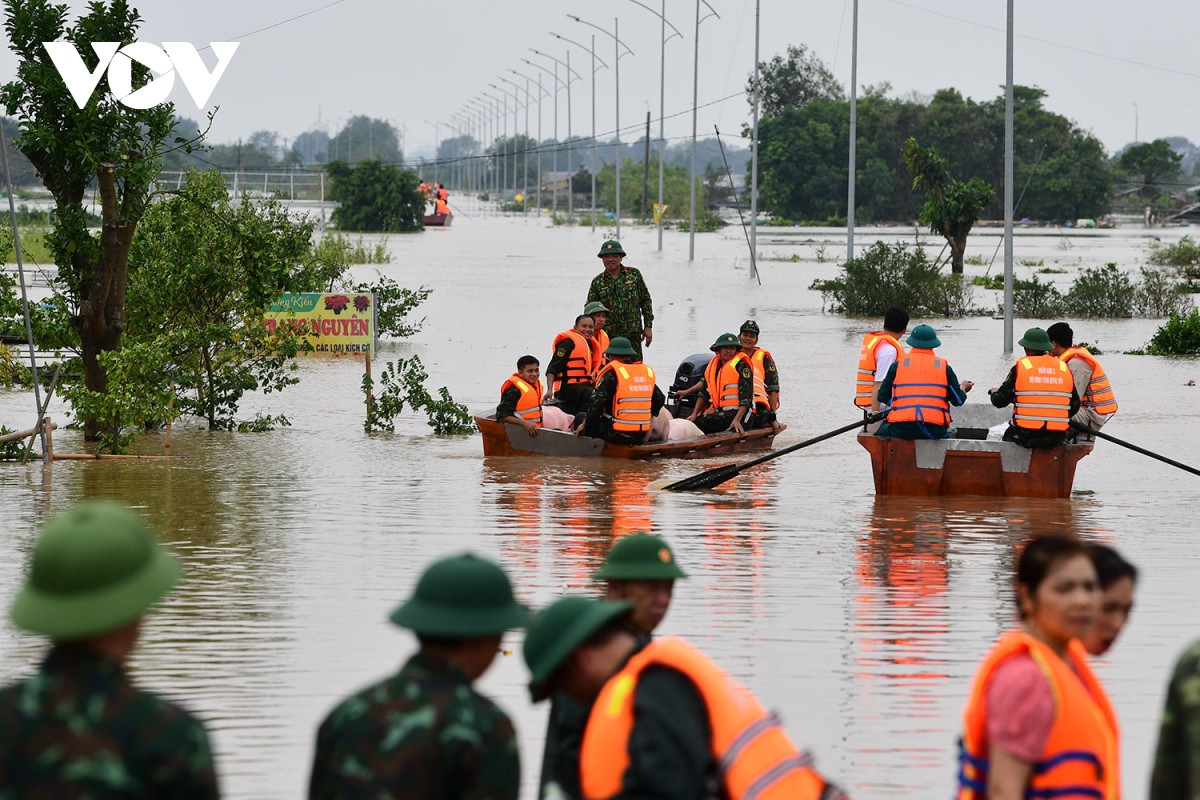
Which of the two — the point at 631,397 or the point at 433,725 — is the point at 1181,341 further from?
the point at 433,725

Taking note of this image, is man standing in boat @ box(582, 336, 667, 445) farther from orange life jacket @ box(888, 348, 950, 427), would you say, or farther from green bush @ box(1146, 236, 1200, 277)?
green bush @ box(1146, 236, 1200, 277)

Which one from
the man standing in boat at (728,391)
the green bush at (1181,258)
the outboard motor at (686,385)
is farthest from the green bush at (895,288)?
the man standing in boat at (728,391)

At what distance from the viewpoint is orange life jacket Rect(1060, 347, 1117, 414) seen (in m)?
14.5

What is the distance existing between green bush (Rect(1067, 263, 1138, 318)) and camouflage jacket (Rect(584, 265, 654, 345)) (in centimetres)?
2360

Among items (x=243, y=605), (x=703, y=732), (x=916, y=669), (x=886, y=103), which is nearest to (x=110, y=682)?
(x=703, y=732)

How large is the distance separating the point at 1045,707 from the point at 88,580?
198cm

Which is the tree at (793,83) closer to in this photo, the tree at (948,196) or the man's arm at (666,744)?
the tree at (948,196)

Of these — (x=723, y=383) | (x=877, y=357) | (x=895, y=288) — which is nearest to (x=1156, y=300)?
(x=895, y=288)

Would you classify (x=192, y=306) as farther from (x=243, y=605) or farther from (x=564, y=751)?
(x=564, y=751)

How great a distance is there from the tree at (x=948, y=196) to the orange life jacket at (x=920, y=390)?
36120mm

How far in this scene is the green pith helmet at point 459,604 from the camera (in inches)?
134

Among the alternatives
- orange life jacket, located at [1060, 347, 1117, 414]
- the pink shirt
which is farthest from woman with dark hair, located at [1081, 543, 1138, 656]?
orange life jacket, located at [1060, 347, 1117, 414]

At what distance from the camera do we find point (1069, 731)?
3.52 m

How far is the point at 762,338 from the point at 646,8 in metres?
32.9
